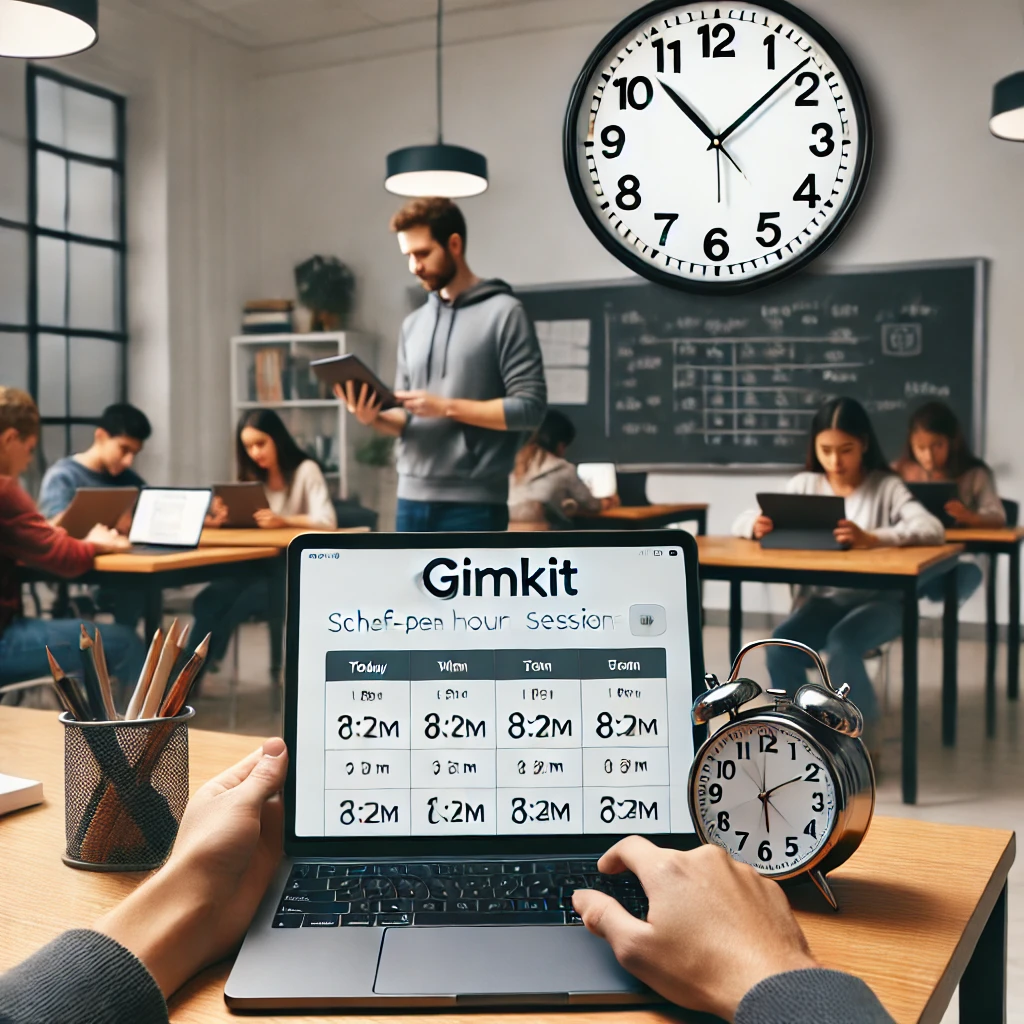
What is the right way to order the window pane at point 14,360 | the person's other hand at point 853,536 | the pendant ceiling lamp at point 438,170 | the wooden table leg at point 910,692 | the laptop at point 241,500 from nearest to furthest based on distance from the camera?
the wooden table leg at point 910,692 < the person's other hand at point 853,536 < the pendant ceiling lamp at point 438,170 < the window pane at point 14,360 < the laptop at point 241,500

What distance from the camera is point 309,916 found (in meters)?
0.65

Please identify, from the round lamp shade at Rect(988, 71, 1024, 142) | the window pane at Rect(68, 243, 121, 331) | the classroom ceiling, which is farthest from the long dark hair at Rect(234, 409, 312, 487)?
the round lamp shade at Rect(988, 71, 1024, 142)

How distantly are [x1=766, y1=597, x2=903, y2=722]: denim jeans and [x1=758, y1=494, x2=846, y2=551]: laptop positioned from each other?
0.17 meters

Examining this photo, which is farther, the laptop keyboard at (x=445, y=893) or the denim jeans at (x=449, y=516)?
the denim jeans at (x=449, y=516)

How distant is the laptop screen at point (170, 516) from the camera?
3.38 meters

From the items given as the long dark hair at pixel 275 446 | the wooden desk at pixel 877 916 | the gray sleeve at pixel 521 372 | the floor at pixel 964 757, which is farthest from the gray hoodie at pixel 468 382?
the wooden desk at pixel 877 916

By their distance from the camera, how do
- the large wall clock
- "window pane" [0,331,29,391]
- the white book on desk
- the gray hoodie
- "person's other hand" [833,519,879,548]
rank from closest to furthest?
1. the white book on desk
2. the large wall clock
3. "person's other hand" [833,519,879,548]
4. the gray hoodie
5. "window pane" [0,331,29,391]

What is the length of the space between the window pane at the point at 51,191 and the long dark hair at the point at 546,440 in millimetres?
1695

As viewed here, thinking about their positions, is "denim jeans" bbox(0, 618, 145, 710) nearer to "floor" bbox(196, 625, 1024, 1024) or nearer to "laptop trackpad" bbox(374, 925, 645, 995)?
"floor" bbox(196, 625, 1024, 1024)

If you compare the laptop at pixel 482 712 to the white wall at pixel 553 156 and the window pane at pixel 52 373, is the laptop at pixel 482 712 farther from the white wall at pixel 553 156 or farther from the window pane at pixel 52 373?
the window pane at pixel 52 373

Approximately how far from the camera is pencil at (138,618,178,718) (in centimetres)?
80

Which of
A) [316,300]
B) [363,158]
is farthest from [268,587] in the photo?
[363,158]

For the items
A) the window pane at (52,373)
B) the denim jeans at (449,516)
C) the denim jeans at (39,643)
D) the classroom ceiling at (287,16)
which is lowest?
the denim jeans at (39,643)

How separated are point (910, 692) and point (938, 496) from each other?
1.84 feet
